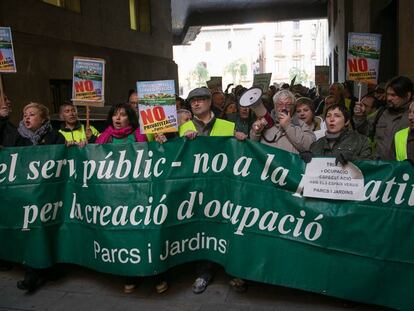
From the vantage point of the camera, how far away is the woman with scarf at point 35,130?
4.62 meters

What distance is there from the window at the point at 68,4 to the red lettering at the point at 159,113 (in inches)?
375

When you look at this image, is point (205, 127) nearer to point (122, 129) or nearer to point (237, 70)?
point (122, 129)

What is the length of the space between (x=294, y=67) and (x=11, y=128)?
8536cm

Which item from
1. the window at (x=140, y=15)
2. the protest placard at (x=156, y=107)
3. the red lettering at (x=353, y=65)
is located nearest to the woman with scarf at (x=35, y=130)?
the protest placard at (x=156, y=107)

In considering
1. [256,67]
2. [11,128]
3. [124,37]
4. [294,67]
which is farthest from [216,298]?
[256,67]

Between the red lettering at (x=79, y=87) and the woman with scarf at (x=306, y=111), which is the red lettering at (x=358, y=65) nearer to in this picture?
the woman with scarf at (x=306, y=111)

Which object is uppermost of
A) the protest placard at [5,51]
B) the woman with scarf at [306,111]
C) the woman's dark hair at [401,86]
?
the protest placard at [5,51]

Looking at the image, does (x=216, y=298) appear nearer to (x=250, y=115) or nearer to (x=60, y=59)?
(x=250, y=115)

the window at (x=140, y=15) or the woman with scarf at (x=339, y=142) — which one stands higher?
the window at (x=140, y=15)

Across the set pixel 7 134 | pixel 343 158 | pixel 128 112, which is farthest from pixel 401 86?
pixel 7 134

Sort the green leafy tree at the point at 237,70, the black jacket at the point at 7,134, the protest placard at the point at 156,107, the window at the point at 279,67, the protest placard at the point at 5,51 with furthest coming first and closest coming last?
the green leafy tree at the point at 237,70
the window at the point at 279,67
the protest placard at the point at 5,51
the black jacket at the point at 7,134
the protest placard at the point at 156,107

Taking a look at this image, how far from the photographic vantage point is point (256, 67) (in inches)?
3738

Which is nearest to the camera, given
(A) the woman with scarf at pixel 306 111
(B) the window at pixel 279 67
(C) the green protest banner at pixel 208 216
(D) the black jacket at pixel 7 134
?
(C) the green protest banner at pixel 208 216

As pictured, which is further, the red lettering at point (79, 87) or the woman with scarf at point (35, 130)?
the red lettering at point (79, 87)
